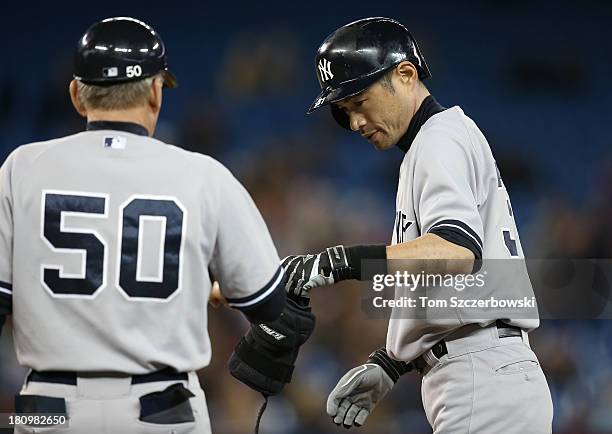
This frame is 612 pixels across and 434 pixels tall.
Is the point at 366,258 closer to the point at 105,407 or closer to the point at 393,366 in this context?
the point at 393,366

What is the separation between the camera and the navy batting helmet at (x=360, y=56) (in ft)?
8.34

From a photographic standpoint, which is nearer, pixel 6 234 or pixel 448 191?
pixel 6 234

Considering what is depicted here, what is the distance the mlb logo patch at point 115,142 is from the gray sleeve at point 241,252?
8.4 inches

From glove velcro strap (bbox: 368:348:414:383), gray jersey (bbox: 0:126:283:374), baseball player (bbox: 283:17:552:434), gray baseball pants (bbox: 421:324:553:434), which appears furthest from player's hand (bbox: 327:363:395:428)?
gray jersey (bbox: 0:126:283:374)

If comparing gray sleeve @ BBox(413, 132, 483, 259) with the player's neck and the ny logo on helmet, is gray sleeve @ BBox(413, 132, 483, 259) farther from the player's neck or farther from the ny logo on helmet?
the player's neck

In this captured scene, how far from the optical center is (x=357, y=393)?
9.19 feet

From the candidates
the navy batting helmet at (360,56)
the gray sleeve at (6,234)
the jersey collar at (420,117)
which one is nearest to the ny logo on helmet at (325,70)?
the navy batting helmet at (360,56)

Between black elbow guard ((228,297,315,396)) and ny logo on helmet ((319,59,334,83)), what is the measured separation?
0.66 metres

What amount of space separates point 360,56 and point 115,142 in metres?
0.89

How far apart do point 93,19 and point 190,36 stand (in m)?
0.65

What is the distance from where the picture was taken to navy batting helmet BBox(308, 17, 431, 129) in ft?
8.34

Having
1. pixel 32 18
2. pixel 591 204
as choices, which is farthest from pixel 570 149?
pixel 32 18

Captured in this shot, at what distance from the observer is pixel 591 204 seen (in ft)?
19.6

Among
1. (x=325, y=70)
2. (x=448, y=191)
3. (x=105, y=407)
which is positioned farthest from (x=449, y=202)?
(x=105, y=407)
